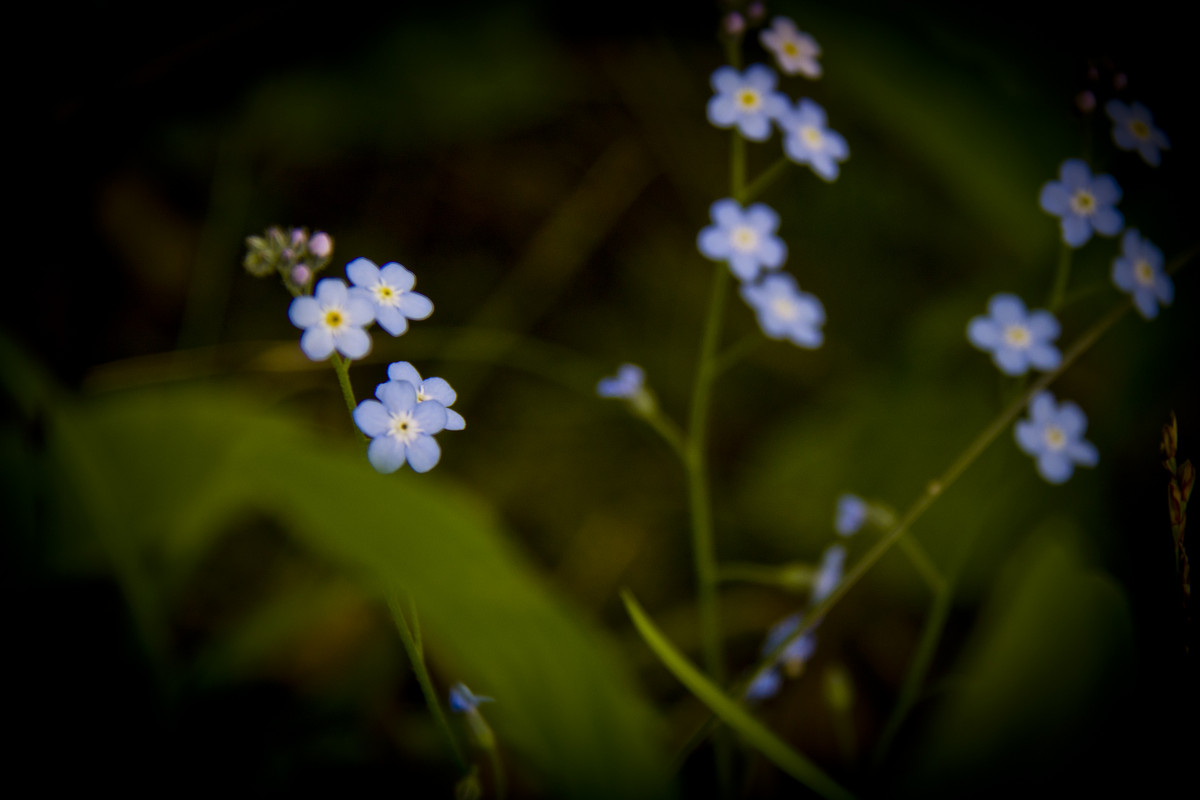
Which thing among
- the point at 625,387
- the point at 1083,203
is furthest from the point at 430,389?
the point at 1083,203

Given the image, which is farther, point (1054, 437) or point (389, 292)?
point (1054, 437)

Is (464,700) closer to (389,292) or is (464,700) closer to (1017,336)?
(389,292)

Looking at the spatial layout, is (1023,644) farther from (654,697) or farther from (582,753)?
(654,697)

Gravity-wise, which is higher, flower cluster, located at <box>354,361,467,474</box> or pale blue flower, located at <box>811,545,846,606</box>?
flower cluster, located at <box>354,361,467,474</box>

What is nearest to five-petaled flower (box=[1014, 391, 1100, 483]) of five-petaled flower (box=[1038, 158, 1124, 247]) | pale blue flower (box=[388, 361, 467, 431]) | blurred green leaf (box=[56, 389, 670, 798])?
five-petaled flower (box=[1038, 158, 1124, 247])

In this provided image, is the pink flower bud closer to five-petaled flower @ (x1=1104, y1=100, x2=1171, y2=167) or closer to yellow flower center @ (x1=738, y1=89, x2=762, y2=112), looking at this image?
yellow flower center @ (x1=738, y1=89, x2=762, y2=112)

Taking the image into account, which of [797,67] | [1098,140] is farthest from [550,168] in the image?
[1098,140]
